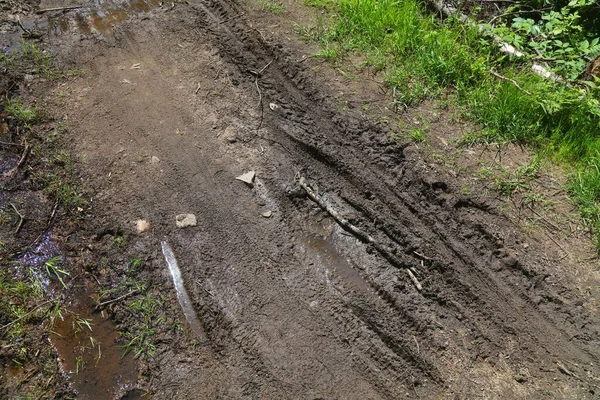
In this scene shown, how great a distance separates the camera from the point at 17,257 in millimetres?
3594

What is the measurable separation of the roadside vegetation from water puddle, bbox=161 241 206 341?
7.94 ft

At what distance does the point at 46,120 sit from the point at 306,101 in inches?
98.9

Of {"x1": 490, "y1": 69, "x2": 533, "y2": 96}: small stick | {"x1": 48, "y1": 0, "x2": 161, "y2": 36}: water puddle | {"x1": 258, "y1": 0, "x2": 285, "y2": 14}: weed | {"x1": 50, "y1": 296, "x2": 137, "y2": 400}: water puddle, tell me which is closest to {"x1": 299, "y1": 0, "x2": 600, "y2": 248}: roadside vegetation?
{"x1": 490, "y1": 69, "x2": 533, "y2": 96}: small stick

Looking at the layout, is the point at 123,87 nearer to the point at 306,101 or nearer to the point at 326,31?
the point at 306,101

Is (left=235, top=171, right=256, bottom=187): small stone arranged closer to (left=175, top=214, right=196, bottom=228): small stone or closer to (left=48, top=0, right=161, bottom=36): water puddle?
(left=175, top=214, right=196, bottom=228): small stone

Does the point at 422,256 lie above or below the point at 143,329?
above

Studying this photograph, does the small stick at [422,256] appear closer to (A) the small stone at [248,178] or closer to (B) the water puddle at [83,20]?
(A) the small stone at [248,178]

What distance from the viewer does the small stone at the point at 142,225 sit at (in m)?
3.72

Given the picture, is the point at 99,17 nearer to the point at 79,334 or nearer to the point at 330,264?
the point at 79,334

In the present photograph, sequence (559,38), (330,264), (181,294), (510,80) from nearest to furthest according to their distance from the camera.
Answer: (181,294), (330,264), (510,80), (559,38)

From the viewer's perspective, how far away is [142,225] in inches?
147

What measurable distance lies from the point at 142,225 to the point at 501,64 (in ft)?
12.8

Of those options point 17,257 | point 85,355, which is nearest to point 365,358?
point 85,355

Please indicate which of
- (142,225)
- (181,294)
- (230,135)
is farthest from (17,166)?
(181,294)
